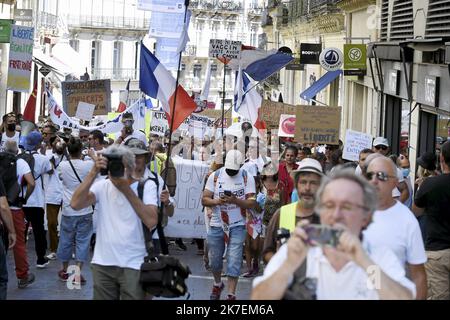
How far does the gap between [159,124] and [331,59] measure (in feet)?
15.8

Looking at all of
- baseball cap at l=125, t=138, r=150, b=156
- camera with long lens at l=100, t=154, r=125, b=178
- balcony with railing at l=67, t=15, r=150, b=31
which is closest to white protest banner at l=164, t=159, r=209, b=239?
baseball cap at l=125, t=138, r=150, b=156

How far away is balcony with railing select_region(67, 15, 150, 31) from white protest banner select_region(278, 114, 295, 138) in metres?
45.3

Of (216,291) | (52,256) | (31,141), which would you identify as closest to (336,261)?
(216,291)

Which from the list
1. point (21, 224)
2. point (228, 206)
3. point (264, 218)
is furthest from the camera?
point (264, 218)

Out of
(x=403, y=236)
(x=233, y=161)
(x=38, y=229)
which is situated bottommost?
(x=38, y=229)

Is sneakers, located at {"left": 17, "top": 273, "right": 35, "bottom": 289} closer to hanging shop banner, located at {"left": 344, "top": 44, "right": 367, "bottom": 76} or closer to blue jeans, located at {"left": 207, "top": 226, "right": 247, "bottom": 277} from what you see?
blue jeans, located at {"left": 207, "top": 226, "right": 247, "bottom": 277}

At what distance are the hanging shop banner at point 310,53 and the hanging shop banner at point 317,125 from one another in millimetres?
9926

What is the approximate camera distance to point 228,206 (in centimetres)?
1161

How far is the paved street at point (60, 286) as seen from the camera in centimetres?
1132

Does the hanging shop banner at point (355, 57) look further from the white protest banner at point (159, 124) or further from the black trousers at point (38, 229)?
the black trousers at point (38, 229)

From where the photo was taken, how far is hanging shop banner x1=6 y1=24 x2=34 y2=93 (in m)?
20.0

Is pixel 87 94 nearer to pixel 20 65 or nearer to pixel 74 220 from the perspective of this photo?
pixel 20 65
